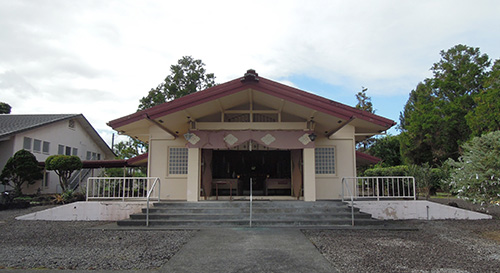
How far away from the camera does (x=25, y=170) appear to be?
15.2m

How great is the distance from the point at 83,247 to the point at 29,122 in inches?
700

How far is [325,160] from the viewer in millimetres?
10961

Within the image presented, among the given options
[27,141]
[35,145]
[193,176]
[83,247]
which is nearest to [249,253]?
[83,247]

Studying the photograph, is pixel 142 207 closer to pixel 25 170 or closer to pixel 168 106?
pixel 168 106

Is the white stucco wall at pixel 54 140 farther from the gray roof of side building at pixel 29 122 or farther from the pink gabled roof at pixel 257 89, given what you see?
the pink gabled roof at pixel 257 89

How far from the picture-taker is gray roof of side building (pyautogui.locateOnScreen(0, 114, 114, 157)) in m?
17.3

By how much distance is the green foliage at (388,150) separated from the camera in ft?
98.0

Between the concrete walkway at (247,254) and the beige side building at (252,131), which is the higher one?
the beige side building at (252,131)

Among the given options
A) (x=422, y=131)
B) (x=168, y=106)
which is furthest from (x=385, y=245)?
(x=422, y=131)

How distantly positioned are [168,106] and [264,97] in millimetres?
2843

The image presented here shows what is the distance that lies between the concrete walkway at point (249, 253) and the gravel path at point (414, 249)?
31 centimetres

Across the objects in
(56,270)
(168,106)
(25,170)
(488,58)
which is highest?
(488,58)

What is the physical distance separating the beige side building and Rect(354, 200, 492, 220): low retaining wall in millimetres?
1775

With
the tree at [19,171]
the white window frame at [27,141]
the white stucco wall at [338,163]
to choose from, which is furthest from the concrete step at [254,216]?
the white window frame at [27,141]
